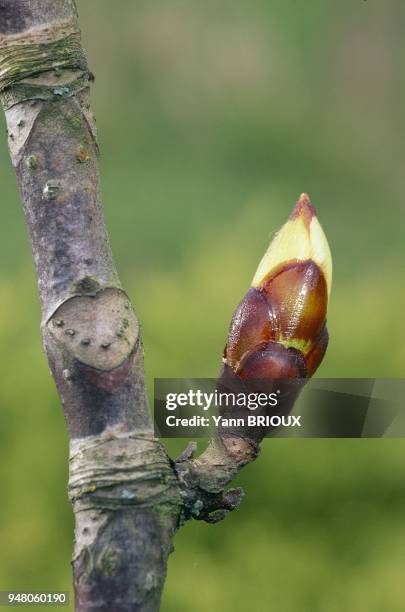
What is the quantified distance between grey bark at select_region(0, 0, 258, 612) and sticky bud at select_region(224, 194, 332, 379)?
61 mm

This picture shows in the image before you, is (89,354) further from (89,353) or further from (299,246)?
(299,246)

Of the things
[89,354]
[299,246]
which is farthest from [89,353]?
[299,246]

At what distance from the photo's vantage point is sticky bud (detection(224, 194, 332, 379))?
1.12 feet

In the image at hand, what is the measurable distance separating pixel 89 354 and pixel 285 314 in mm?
88

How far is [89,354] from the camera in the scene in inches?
11.2

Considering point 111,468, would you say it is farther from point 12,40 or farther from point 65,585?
point 65,585

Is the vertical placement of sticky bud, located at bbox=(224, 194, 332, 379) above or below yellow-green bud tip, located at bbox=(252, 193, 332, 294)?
below

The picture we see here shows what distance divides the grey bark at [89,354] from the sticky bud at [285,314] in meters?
0.06

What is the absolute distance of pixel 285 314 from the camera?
13.5 inches

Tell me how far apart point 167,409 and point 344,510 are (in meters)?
0.72

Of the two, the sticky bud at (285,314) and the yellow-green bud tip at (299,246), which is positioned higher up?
the yellow-green bud tip at (299,246)

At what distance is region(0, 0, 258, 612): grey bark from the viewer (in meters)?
0.28

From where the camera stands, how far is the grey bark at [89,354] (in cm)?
28

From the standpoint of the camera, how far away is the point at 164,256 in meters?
1.31
